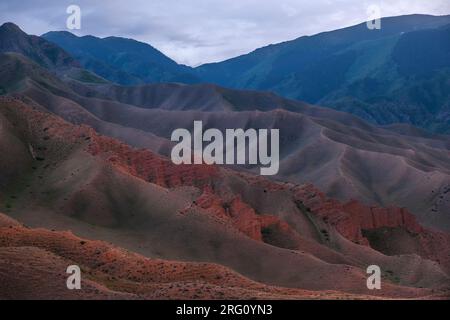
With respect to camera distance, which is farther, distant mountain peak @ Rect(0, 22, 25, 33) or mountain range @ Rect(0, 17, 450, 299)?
distant mountain peak @ Rect(0, 22, 25, 33)

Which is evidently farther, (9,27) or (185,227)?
(9,27)

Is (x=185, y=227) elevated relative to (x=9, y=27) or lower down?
lower down

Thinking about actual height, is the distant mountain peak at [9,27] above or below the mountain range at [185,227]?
above

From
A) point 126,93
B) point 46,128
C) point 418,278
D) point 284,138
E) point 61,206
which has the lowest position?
point 418,278

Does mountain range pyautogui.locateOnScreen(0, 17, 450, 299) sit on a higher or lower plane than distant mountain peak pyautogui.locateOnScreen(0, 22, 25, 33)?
lower

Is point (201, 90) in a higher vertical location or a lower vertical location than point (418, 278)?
higher

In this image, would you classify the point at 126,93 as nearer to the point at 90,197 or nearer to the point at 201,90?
the point at 201,90

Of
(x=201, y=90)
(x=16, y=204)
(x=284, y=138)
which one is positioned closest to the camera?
(x=16, y=204)

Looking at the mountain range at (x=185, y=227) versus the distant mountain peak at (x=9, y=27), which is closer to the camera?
the mountain range at (x=185, y=227)
